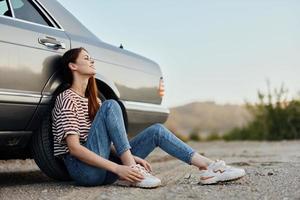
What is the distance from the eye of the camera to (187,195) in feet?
11.1

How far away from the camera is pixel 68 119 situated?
370 cm

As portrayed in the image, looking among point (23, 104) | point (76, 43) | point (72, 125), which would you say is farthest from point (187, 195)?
point (76, 43)

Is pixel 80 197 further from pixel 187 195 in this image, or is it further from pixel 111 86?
pixel 111 86

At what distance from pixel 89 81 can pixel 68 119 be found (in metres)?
0.47

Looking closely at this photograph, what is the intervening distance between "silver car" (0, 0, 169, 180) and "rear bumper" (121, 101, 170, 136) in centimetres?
1

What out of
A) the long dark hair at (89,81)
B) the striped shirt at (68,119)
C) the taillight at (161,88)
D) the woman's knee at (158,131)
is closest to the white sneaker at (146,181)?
the woman's knee at (158,131)

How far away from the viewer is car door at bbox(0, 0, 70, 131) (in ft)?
12.0

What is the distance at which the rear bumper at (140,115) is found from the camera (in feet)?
15.3

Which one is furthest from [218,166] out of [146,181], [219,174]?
[146,181]

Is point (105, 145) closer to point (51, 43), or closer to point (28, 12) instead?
point (51, 43)

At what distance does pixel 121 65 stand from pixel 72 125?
1.07 m

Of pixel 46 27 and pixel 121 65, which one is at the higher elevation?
pixel 46 27

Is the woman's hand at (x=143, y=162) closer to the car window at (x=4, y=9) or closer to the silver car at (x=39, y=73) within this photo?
the silver car at (x=39, y=73)

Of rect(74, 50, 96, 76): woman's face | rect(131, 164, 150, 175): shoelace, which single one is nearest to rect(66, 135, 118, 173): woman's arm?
rect(131, 164, 150, 175): shoelace
